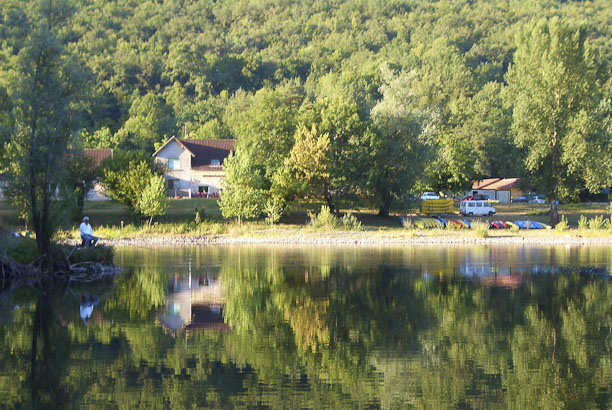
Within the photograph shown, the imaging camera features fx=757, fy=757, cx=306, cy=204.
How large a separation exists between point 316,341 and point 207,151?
68.1 m

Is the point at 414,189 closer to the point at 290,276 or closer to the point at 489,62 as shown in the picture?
the point at 290,276

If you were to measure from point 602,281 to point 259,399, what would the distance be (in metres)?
17.7

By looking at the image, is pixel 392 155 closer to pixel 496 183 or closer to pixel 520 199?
pixel 520 199

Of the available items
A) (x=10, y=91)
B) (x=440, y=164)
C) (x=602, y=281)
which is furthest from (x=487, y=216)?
(x=10, y=91)

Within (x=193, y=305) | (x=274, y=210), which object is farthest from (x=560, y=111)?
(x=193, y=305)

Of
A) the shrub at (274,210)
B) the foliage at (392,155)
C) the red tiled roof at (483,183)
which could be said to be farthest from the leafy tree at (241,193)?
the red tiled roof at (483,183)

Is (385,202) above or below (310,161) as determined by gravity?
below

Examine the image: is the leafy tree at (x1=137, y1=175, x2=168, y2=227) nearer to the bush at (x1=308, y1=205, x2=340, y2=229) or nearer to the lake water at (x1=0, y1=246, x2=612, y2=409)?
the bush at (x1=308, y1=205, x2=340, y2=229)

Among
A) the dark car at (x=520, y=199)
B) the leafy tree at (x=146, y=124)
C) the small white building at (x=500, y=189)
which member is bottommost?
the dark car at (x=520, y=199)

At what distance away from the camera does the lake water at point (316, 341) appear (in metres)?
12.0

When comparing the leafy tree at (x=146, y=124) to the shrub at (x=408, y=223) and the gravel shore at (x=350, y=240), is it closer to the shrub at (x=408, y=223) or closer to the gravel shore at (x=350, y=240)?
the shrub at (x=408, y=223)

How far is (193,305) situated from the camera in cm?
2158

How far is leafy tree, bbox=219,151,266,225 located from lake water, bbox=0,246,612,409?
968 inches

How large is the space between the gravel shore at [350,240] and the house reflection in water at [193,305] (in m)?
20.3
